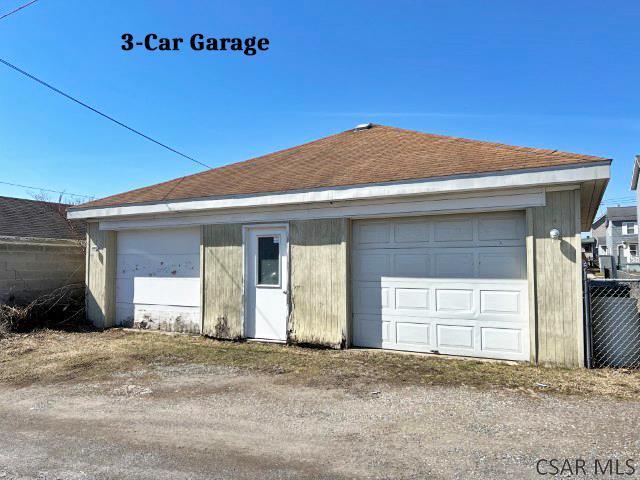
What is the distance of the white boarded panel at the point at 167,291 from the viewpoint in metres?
9.43

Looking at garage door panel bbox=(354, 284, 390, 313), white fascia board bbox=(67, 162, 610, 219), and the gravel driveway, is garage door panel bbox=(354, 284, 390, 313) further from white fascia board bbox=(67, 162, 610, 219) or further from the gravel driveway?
the gravel driveway

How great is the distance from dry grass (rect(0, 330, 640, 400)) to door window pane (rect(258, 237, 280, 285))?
1.23m

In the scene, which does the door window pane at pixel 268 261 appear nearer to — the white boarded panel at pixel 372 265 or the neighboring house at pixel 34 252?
the white boarded panel at pixel 372 265

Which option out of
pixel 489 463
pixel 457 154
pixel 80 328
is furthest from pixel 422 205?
pixel 80 328

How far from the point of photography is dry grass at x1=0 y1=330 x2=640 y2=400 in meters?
5.55

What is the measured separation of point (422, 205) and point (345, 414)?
12.2ft

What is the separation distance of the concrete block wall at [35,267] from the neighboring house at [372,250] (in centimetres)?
190

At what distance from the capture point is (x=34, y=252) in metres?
11.3

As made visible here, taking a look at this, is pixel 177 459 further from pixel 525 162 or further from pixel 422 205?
pixel 525 162

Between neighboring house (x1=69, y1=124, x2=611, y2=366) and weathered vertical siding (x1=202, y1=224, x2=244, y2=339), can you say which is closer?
neighboring house (x1=69, y1=124, x2=611, y2=366)

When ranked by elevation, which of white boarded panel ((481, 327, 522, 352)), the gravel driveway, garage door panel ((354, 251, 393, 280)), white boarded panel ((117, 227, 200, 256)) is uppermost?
white boarded panel ((117, 227, 200, 256))

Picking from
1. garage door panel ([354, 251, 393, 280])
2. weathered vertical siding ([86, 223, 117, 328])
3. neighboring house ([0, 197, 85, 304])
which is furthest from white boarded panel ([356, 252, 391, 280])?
neighboring house ([0, 197, 85, 304])

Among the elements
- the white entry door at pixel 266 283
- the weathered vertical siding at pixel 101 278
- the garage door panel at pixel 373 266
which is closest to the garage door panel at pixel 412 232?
the garage door panel at pixel 373 266

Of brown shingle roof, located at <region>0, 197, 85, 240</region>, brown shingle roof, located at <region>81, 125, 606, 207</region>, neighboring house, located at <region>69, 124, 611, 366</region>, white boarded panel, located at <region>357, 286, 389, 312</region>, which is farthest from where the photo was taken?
brown shingle roof, located at <region>0, 197, 85, 240</region>
